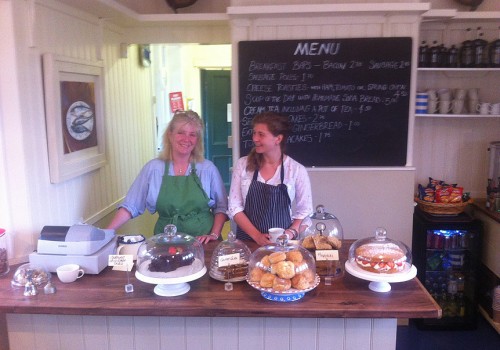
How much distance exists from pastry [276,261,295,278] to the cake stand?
6 cm

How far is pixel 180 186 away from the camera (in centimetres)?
267

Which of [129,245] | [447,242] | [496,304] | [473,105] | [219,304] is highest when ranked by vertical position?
[473,105]

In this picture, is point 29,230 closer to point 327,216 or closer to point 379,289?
point 327,216

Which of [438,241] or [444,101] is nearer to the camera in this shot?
[438,241]

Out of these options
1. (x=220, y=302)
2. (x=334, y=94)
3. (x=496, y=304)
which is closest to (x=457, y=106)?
(x=334, y=94)

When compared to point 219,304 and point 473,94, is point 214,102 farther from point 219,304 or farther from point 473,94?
point 219,304

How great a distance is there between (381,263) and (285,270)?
40 centimetres

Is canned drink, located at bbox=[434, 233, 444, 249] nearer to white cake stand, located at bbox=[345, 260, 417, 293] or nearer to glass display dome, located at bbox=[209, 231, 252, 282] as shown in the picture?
white cake stand, located at bbox=[345, 260, 417, 293]

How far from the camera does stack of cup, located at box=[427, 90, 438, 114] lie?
3520 millimetres

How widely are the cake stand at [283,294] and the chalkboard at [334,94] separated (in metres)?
1.69

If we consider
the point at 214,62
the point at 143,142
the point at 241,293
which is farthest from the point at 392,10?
the point at 214,62

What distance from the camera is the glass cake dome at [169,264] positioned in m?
1.78

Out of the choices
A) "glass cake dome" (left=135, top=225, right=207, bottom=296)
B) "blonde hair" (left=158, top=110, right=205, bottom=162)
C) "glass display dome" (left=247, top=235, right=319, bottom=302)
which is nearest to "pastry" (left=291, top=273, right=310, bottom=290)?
"glass display dome" (left=247, top=235, right=319, bottom=302)

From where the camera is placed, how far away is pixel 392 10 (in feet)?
9.94
